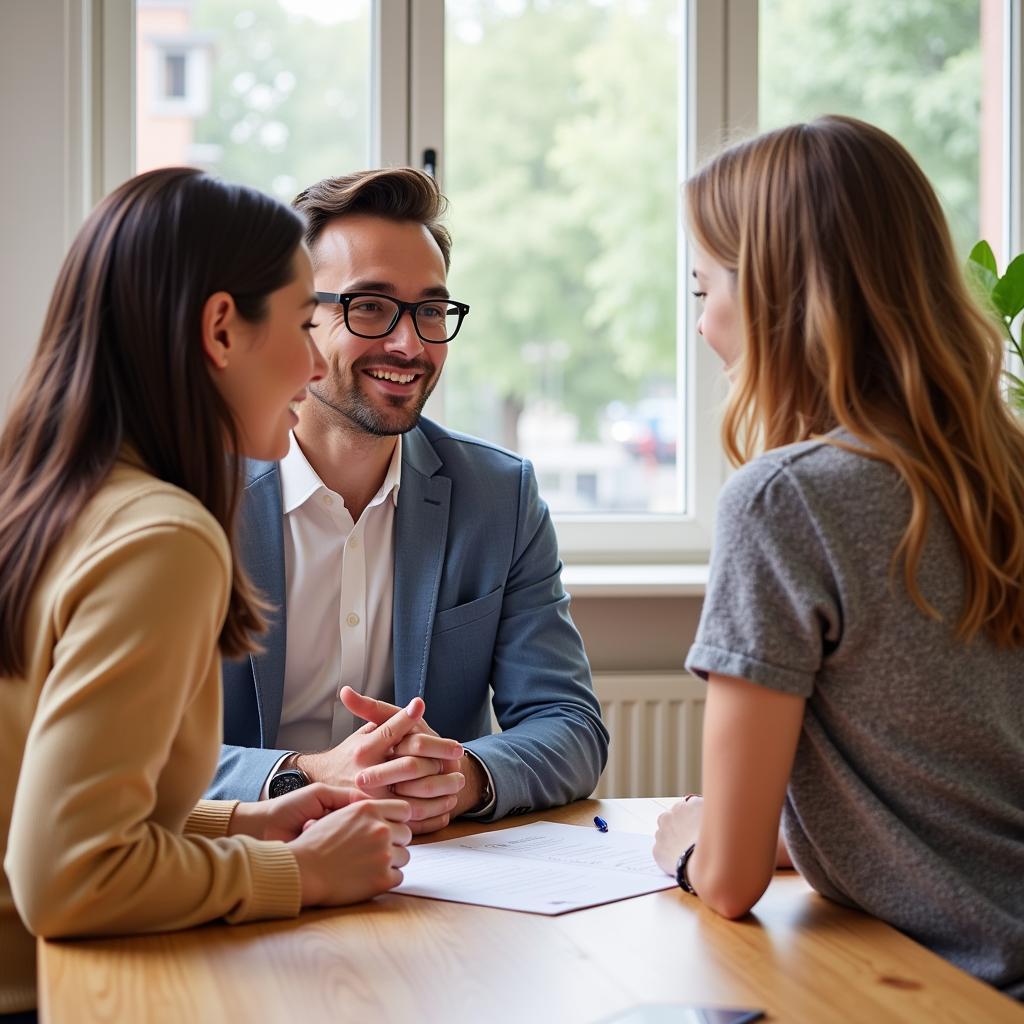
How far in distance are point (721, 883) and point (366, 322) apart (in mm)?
1132

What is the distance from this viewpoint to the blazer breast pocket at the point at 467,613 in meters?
1.80

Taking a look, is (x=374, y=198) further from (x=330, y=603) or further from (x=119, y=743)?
(x=119, y=743)

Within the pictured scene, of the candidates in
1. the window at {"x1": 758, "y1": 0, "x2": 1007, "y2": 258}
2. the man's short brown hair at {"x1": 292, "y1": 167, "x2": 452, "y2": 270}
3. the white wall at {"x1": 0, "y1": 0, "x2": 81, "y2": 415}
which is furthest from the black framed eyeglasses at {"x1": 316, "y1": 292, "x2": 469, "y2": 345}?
the window at {"x1": 758, "y1": 0, "x2": 1007, "y2": 258}

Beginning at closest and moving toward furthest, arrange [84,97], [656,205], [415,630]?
[415,630], [84,97], [656,205]

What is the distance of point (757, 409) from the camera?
1173mm

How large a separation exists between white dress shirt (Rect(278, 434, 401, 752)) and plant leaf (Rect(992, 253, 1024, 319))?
1.09m

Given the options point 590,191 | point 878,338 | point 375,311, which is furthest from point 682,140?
point 878,338

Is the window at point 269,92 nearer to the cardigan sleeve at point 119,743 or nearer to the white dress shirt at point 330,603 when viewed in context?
the white dress shirt at point 330,603

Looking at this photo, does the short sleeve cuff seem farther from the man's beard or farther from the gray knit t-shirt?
the man's beard

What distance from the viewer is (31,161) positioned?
8.21 ft

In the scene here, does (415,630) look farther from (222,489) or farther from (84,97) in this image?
(84,97)

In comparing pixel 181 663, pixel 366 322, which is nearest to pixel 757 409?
pixel 181 663

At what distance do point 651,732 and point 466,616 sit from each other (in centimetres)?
105

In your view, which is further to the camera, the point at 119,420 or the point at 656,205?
the point at 656,205
